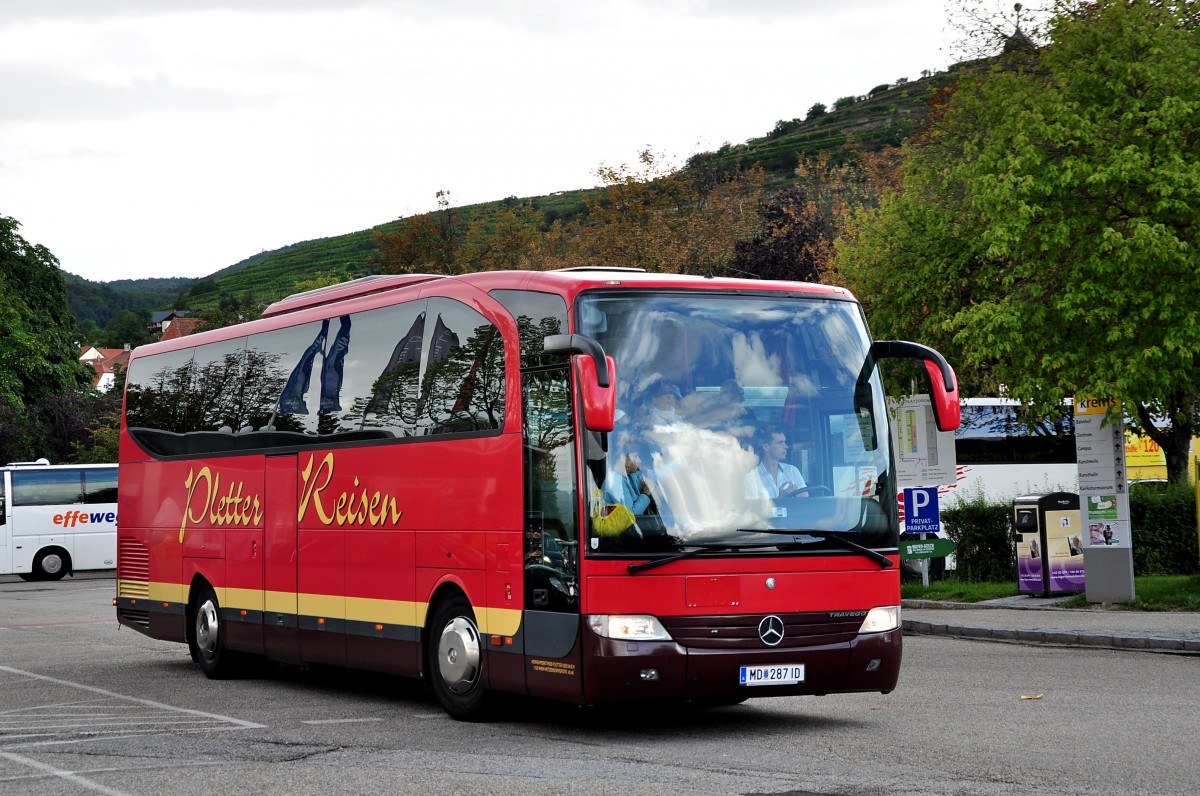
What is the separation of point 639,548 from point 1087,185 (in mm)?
13598

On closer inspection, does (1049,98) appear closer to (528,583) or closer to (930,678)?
(930,678)

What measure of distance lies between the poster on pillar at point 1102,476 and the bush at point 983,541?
4.65m

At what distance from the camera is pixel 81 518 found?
44.5 m

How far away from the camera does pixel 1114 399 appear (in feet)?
67.0

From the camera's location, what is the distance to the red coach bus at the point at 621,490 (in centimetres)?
1038

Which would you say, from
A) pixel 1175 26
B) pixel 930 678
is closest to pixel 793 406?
pixel 930 678

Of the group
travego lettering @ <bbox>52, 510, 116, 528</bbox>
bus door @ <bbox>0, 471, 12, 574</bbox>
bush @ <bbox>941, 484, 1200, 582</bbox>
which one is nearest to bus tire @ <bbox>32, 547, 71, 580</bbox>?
travego lettering @ <bbox>52, 510, 116, 528</bbox>

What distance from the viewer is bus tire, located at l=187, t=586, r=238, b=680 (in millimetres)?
16062

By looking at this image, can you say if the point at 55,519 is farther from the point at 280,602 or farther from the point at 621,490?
the point at 621,490

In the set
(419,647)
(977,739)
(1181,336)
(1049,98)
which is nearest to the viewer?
(977,739)

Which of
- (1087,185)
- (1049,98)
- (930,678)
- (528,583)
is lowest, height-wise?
(930,678)

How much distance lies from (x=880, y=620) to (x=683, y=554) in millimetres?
1652

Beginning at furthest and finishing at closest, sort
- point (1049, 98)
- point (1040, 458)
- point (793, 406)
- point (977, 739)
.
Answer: point (1040, 458) → point (1049, 98) → point (793, 406) → point (977, 739)

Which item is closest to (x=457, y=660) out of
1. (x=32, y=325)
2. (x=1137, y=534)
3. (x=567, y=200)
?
(x=1137, y=534)
